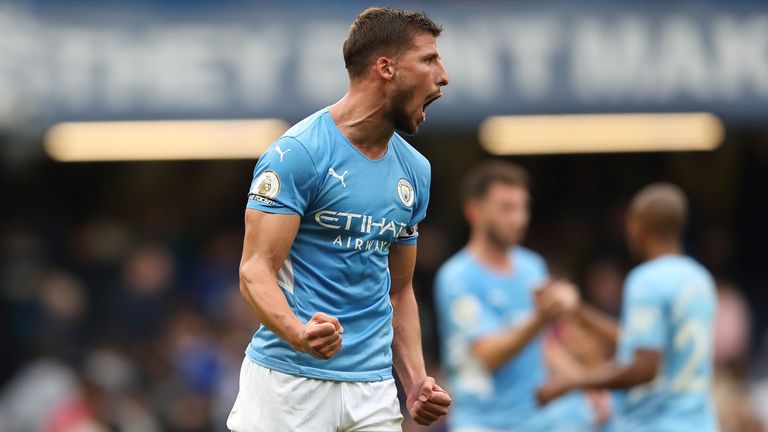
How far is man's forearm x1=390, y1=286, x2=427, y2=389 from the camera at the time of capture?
5.46 metres

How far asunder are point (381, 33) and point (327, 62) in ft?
24.4

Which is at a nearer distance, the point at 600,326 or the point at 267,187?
the point at 267,187

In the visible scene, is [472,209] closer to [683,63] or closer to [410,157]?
[410,157]

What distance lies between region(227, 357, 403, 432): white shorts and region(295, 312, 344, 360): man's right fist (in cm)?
42

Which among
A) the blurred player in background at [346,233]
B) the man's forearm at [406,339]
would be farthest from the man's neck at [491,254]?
the blurred player in background at [346,233]

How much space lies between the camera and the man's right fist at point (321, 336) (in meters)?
4.62

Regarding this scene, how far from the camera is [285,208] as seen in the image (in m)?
4.93

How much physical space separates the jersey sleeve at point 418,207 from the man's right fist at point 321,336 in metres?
0.87

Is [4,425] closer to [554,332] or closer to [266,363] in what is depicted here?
[554,332]

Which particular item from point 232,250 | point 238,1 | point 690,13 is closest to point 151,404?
point 232,250

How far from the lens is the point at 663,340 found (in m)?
7.80

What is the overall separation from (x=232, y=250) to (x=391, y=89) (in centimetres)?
946

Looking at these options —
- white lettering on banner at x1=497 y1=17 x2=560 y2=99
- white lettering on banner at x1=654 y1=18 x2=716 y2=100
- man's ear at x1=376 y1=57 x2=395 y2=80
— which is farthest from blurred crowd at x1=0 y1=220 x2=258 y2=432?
man's ear at x1=376 y1=57 x2=395 y2=80

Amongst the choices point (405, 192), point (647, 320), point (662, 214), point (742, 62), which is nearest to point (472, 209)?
point (662, 214)
